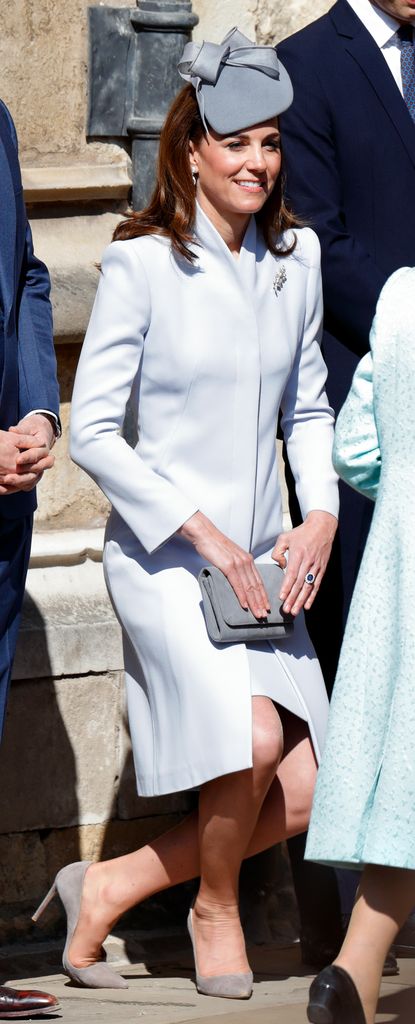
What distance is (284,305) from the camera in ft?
13.5

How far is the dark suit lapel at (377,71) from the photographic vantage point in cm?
433

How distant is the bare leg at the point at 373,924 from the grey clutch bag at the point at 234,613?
667 millimetres

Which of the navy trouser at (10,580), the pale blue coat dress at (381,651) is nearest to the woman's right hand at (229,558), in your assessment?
the navy trouser at (10,580)

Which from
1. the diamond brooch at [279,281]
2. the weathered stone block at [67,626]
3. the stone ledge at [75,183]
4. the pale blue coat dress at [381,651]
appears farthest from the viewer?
the stone ledge at [75,183]

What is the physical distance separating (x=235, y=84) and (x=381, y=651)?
1283mm

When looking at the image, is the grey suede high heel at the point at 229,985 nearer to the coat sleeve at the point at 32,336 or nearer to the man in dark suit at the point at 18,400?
the man in dark suit at the point at 18,400

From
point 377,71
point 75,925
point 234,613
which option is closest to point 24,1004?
point 75,925

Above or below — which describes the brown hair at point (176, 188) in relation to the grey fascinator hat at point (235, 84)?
below

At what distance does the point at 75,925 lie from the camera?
13.7ft

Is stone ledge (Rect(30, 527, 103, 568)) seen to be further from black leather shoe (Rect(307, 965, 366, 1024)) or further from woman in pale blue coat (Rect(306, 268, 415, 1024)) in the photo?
black leather shoe (Rect(307, 965, 366, 1024))

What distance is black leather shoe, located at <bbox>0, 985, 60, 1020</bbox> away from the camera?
3.88 m

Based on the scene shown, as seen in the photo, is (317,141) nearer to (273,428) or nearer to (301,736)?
(273,428)

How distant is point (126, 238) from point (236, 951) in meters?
1.52

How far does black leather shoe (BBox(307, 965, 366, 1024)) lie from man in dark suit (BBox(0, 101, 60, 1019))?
80 cm
